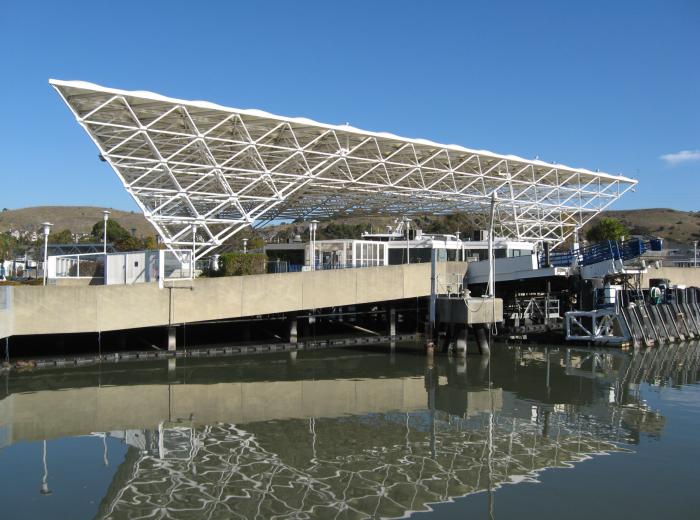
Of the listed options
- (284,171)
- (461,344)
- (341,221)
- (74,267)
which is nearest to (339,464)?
(461,344)

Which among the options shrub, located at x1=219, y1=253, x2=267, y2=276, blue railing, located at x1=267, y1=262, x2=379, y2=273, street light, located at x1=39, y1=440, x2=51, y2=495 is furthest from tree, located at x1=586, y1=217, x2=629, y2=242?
street light, located at x1=39, y1=440, x2=51, y2=495

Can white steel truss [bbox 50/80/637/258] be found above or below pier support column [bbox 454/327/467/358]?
above

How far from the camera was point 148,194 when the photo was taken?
3791 centimetres

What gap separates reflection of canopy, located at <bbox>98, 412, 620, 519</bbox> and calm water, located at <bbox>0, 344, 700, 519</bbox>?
5 cm

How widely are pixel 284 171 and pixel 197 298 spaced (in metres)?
18.9

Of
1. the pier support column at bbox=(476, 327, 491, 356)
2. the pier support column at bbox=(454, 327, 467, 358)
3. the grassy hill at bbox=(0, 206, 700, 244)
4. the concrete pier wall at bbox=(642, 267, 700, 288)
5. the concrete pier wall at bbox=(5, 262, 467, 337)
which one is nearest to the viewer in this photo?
the concrete pier wall at bbox=(5, 262, 467, 337)

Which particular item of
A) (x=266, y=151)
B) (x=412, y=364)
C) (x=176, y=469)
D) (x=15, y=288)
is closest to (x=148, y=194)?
(x=266, y=151)

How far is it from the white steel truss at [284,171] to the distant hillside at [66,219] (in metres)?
90.9

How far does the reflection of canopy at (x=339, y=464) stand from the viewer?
34.7 feet

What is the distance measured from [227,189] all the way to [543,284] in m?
20.8

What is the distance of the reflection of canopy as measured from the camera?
1058 centimetres

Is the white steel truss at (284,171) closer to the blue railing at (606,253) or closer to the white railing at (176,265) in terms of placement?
the white railing at (176,265)

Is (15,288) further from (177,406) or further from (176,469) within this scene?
(176,469)

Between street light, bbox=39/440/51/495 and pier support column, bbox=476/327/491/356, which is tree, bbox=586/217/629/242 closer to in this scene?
pier support column, bbox=476/327/491/356
